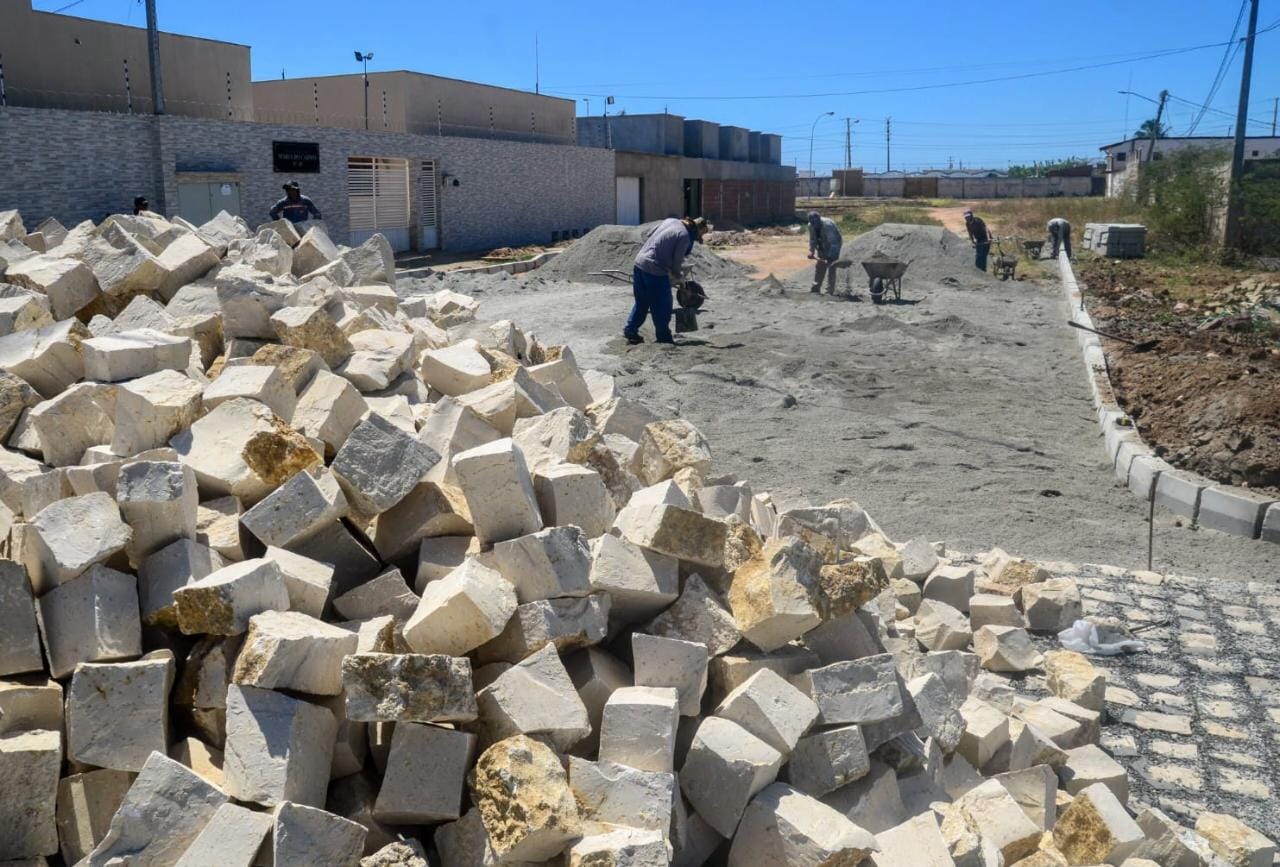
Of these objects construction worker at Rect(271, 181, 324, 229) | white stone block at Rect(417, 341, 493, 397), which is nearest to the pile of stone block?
white stone block at Rect(417, 341, 493, 397)

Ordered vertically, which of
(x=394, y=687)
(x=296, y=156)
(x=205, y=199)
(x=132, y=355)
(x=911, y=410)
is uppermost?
(x=296, y=156)

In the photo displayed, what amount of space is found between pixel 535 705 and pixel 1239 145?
2591cm

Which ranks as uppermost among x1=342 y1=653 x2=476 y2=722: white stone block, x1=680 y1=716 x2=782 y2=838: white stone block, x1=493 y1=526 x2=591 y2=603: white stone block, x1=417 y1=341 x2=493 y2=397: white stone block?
x1=417 y1=341 x2=493 y2=397: white stone block

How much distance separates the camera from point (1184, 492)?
704 cm

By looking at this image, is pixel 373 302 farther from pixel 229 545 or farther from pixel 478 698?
pixel 478 698

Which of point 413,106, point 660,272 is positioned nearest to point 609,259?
point 660,272

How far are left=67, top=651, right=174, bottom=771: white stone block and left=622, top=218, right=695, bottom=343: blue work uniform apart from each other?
1024 cm

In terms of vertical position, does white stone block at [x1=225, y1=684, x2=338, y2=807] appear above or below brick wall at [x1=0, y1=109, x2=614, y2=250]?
below

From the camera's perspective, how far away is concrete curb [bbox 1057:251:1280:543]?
664 centimetres

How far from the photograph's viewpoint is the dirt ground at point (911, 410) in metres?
6.78

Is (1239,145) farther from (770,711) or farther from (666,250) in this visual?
(770,711)

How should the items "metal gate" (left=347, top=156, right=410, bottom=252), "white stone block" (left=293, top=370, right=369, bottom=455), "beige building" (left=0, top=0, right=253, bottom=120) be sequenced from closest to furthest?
"white stone block" (left=293, top=370, right=369, bottom=455)
"beige building" (left=0, top=0, right=253, bottom=120)
"metal gate" (left=347, top=156, right=410, bottom=252)

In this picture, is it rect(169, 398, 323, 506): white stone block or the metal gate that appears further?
the metal gate

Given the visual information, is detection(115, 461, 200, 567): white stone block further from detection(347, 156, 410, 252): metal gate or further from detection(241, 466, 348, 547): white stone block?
detection(347, 156, 410, 252): metal gate
